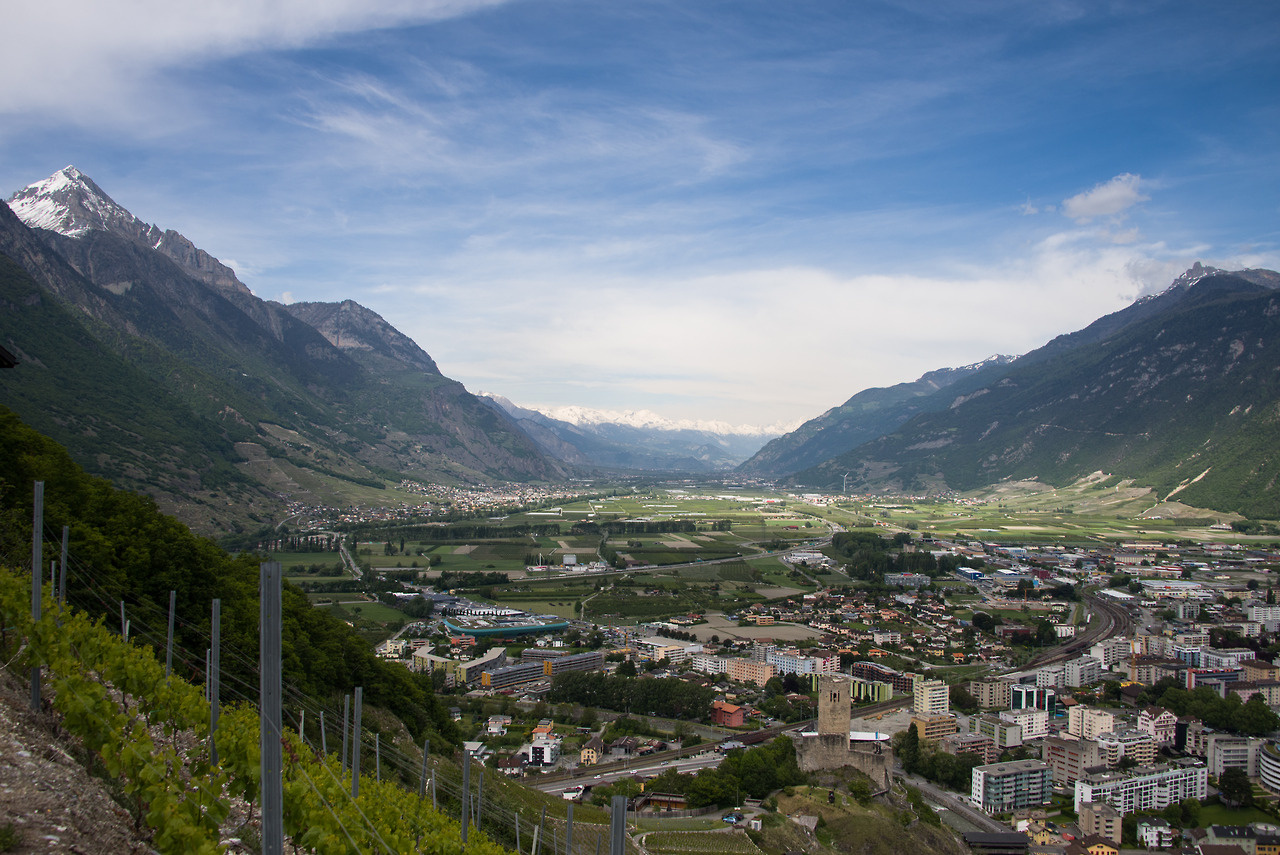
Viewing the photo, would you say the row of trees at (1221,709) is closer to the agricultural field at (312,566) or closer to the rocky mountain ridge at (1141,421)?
the agricultural field at (312,566)

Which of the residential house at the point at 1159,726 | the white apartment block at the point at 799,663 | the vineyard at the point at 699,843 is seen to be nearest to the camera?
the vineyard at the point at 699,843

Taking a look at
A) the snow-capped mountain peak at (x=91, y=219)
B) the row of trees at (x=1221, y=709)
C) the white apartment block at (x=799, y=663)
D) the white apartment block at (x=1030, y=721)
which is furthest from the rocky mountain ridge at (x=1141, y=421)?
the snow-capped mountain peak at (x=91, y=219)

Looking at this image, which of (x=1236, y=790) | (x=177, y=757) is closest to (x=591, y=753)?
(x=177, y=757)

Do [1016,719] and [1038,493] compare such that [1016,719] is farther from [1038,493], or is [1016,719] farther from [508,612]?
[1038,493]

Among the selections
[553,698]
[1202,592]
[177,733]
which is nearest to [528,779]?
[553,698]

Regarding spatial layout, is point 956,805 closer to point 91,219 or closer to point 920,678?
point 920,678

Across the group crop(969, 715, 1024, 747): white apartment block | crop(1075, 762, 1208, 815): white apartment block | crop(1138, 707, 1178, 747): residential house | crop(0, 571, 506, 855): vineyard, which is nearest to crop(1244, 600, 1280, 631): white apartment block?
crop(1138, 707, 1178, 747): residential house
